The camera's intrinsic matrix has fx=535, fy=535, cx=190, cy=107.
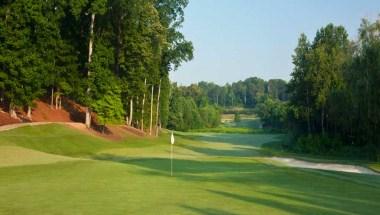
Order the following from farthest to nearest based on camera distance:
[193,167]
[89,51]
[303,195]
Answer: [89,51] → [193,167] → [303,195]

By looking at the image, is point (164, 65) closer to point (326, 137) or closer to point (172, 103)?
point (326, 137)

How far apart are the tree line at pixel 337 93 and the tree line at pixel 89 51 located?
19530 mm

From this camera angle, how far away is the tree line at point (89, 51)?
171 feet

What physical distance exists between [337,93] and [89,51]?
32.6 meters

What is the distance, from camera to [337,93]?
70438 mm

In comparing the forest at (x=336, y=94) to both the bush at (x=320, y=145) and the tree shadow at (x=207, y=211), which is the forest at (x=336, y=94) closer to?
the bush at (x=320, y=145)

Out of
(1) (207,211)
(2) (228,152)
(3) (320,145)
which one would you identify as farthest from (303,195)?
(3) (320,145)

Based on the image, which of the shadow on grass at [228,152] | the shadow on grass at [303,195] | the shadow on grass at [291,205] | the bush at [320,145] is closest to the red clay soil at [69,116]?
the shadow on grass at [228,152]

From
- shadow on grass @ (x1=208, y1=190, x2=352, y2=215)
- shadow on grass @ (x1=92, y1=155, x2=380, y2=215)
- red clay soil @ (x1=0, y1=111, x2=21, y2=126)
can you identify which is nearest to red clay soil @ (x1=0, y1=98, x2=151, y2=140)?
red clay soil @ (x1=0, y1=111, x2=21, y2=126)

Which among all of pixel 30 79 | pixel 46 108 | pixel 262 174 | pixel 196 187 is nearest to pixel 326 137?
pixel 46 108

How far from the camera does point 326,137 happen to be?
259 feet

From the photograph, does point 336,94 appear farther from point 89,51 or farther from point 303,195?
point 303,195

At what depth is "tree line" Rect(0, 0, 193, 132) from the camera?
52062mm

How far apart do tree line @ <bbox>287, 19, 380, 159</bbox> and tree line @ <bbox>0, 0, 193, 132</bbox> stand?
1953 cm
